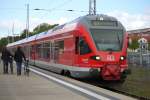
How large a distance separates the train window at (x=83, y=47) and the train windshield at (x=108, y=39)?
1.54 feet

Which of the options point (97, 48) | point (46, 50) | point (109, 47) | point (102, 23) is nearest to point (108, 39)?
point (109, 47)

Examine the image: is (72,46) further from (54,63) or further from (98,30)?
(54,63)

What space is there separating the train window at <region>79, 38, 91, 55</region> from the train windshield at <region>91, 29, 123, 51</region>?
1.54ft

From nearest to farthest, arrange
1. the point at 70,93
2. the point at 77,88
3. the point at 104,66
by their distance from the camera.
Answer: the point at 70,93 → the point at 77,88 → the point at 104,66

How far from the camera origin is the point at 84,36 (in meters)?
21.0

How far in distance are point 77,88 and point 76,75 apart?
14.9 ft

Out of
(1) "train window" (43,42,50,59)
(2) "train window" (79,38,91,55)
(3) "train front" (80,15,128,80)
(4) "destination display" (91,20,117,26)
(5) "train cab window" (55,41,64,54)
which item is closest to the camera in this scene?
(3) "train front" (80,15,128,80)

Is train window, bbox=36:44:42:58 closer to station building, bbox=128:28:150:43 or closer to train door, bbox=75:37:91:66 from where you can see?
train door, bbox=75:37:91:66

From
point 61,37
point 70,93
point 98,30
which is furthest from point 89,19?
point 70,93

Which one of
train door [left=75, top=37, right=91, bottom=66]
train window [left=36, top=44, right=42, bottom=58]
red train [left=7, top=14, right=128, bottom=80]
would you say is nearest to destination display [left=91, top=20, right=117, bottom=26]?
red train [left=7, top=14, right=128, bottom=80]

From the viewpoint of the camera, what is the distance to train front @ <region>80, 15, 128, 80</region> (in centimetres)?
2060

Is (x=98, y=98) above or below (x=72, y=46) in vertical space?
below

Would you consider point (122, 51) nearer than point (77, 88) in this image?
No

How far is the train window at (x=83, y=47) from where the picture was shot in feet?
68.4
